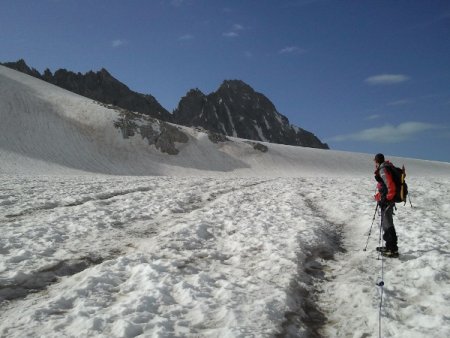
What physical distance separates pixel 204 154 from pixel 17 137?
87.6 ft

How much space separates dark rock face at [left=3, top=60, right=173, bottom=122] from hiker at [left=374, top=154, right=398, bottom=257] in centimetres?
11578

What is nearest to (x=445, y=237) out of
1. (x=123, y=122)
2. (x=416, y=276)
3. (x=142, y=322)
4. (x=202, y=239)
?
(x=416, y=276)

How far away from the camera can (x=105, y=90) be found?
12794 cm

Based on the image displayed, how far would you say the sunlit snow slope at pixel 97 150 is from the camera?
1610 inches

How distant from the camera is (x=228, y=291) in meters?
6.51

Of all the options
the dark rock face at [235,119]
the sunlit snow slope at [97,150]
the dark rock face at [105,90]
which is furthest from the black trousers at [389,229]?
the dark rock face at [235,119]

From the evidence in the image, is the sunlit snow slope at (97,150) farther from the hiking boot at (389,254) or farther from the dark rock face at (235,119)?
the dark rock face at (235,119)

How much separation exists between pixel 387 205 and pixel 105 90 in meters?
132

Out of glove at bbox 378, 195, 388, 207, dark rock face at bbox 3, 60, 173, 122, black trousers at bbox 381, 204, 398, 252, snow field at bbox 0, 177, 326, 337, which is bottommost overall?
snow field at bbox 0, 177, 326, 337

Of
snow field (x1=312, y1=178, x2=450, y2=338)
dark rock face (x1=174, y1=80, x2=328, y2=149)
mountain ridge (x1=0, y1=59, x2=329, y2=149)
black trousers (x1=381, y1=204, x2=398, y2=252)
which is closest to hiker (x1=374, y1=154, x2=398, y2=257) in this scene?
black trousers (x1=381, y1=204, x2=398, y2=252)

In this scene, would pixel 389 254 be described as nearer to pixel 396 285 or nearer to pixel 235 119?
pixel 396 285

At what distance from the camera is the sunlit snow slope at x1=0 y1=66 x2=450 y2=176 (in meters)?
40.9

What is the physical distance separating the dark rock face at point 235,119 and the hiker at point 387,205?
146 m

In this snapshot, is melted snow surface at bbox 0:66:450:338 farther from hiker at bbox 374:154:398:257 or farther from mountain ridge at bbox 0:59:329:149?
mountain ridge at bbox 0:59:329:149
